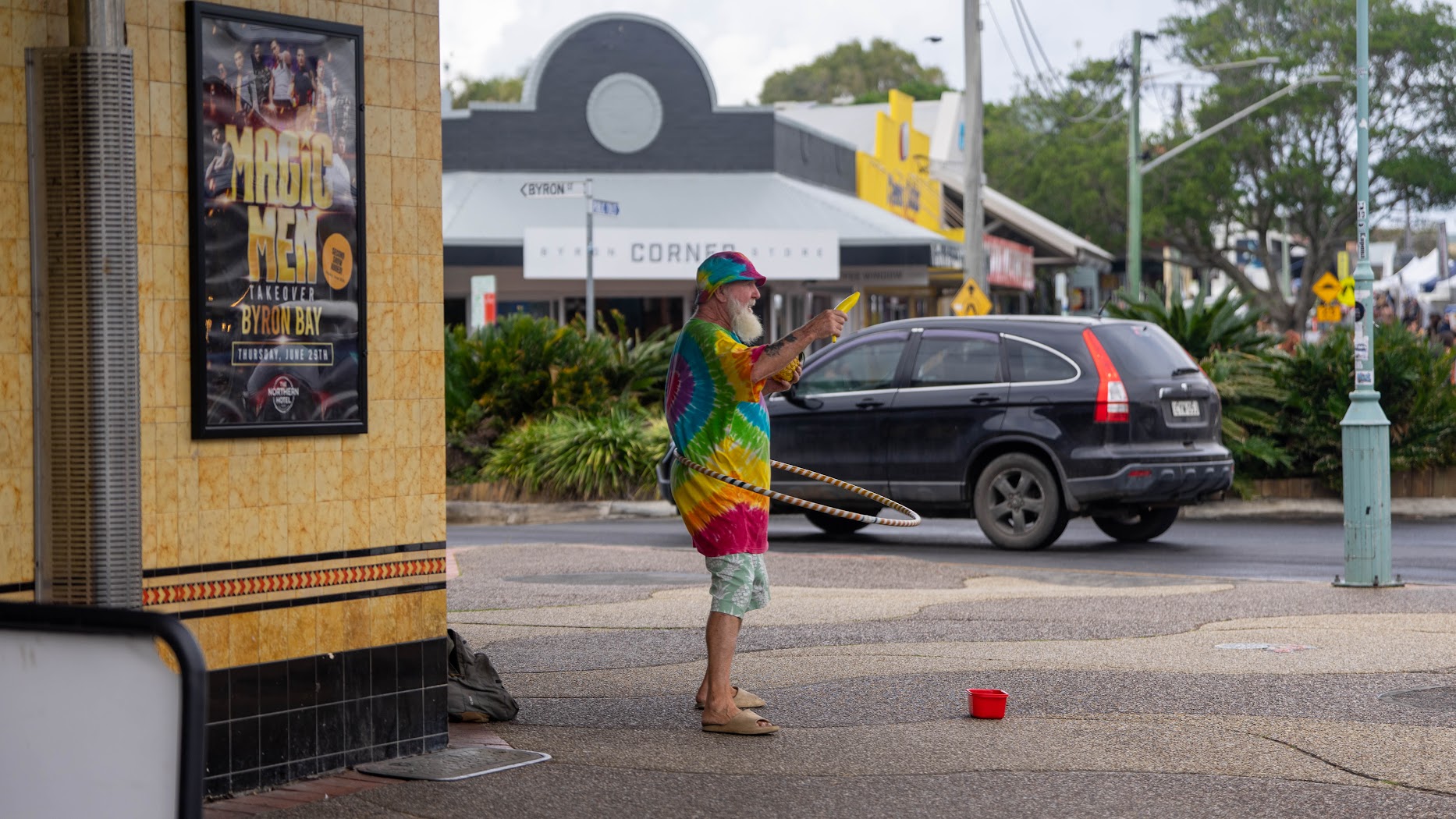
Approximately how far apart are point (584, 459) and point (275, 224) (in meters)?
13.3

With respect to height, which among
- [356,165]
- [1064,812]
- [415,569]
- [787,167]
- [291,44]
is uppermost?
[787,167]

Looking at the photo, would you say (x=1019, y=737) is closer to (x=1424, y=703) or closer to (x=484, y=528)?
(x=1424, y=703)

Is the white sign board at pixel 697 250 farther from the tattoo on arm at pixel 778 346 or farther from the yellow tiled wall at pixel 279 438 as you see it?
the yellow tiled wall at pixel 279 438

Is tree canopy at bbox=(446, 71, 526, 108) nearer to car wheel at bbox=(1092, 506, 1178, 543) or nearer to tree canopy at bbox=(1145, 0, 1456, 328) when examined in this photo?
tree canopy at bbox=(1145, 0, 1456, 328)

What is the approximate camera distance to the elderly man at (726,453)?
21.7ft

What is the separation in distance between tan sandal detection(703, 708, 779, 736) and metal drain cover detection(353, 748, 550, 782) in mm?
698

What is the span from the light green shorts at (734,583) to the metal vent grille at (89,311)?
227 cm

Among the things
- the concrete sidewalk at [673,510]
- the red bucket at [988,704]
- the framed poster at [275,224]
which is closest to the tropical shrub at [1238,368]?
the concrete sidewalk at [673,510]

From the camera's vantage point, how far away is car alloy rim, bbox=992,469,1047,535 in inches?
548

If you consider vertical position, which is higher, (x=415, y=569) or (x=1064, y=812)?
(x=415, y=569)

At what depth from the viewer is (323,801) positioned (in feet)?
18.3

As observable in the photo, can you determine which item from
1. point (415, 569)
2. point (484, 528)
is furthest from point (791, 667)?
point (484, 528)

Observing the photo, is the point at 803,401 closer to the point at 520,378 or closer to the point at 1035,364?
the point at 1035,364

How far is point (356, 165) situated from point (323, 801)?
208 cm
